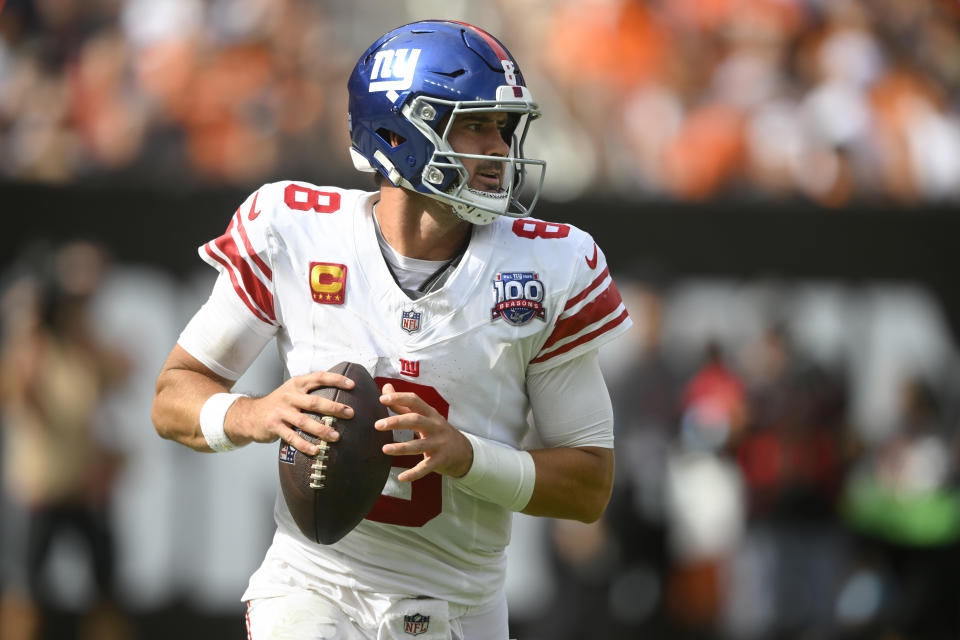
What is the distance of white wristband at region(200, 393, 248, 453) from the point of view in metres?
2.75

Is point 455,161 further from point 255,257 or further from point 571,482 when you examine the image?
point 571,482

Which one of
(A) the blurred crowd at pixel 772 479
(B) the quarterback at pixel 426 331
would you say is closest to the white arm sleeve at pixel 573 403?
(B) the quarterback at pixel 426 331

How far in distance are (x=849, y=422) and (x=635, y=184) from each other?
1.67m

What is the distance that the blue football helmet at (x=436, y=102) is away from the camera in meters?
2.81

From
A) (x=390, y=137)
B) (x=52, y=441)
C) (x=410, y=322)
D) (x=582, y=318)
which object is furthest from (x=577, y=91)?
(x=410, y=322)

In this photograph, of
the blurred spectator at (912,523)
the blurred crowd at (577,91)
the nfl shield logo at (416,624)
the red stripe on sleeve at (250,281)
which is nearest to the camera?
the nfl shield logo at (416,624)

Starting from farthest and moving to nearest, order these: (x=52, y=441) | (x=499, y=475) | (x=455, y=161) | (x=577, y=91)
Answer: (x=577, y=91)
(x=52, y=441)
(x=455, y=161)
(x=499, y=475)

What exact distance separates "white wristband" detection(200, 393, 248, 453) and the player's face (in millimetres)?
742

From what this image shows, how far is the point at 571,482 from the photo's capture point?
113 inches

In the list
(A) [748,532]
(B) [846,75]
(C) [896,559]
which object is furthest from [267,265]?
(B) [846,75]

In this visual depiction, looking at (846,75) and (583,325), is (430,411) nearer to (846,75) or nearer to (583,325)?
(583,325)

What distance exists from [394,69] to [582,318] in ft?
2.40

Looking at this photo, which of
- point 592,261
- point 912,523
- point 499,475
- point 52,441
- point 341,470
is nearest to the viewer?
point 341,470

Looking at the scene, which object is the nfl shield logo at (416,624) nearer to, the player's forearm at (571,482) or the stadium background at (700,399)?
the player's forearm at (571,482)
